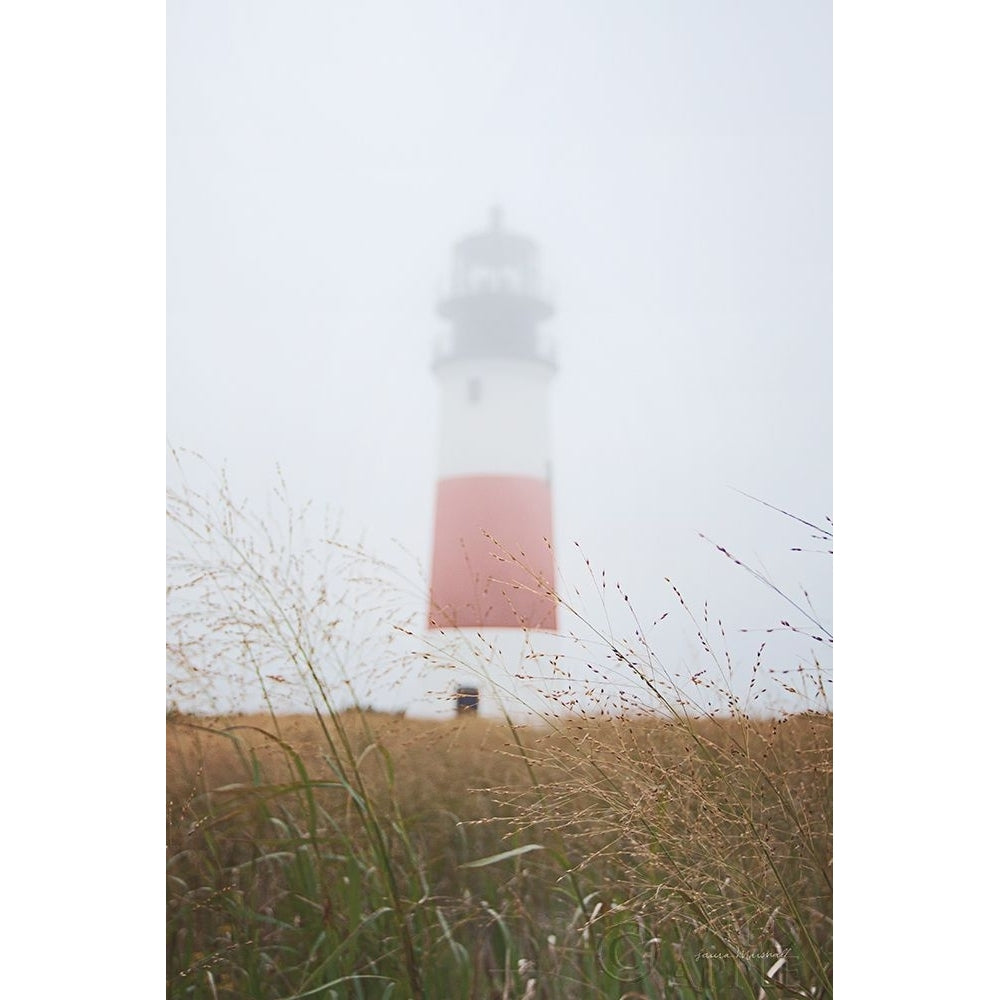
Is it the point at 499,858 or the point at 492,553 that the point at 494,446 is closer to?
the point at 492,553

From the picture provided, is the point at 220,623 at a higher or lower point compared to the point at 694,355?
lower

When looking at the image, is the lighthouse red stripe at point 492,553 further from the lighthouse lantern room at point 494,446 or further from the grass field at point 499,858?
the grass field at point 499,858

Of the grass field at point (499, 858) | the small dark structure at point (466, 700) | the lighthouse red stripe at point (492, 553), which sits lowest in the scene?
the grass field at point (499, 858)

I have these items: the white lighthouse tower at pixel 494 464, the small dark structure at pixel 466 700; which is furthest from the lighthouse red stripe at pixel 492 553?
the small dark structure at pixel 466 700

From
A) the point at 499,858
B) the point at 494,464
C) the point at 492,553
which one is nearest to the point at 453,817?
the point at 499,858
